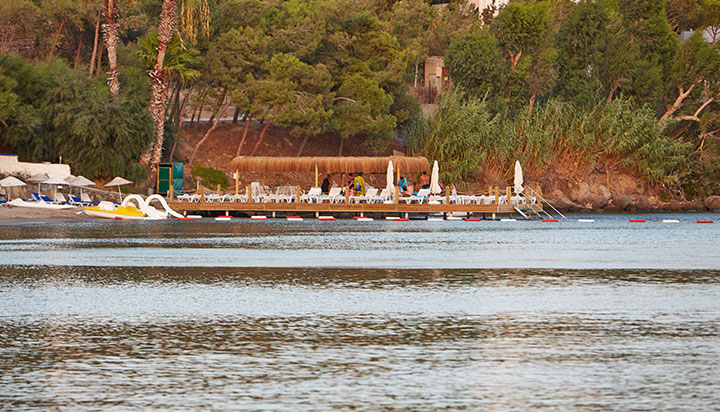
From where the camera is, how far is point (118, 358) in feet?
38.2

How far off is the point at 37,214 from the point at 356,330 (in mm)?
34635

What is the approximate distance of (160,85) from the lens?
53875mm

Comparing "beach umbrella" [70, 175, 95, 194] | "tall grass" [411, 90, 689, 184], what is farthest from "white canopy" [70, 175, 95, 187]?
"tall grass" [411, 90, 689, 184]

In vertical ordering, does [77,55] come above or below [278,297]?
above

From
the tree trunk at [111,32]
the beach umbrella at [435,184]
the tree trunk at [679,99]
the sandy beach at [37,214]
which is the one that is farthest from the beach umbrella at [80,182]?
the tree trunk at [679,99]

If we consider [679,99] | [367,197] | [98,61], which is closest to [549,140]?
[679,99]

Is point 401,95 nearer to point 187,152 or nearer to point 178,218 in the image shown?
point 187,152

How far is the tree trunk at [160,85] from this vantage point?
53.1m

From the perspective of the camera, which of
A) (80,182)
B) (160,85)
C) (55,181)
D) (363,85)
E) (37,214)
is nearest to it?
(37,214)

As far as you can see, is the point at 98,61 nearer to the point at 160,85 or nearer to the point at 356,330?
the point at 160,85

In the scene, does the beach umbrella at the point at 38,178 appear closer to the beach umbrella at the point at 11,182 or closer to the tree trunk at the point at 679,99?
the beach umbrella at the point at 11,182

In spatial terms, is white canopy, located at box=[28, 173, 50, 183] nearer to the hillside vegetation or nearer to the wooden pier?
the hillside vegetation

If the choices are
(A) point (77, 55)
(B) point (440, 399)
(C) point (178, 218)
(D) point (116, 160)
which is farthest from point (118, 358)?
(A) point (77, 55)

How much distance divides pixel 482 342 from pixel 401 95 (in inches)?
2101
